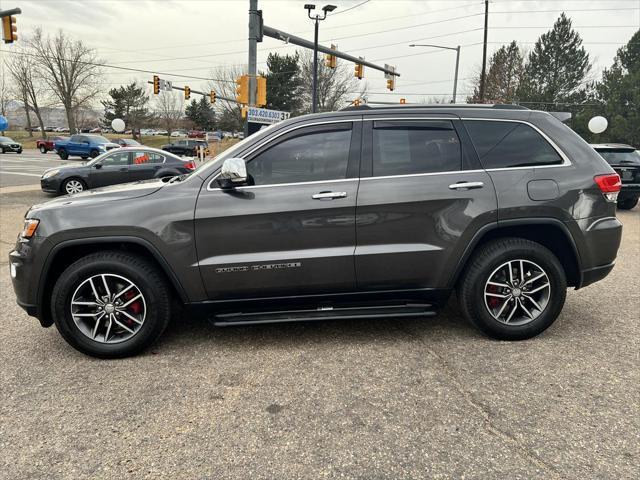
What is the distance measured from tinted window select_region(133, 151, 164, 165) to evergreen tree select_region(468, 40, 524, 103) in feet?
134

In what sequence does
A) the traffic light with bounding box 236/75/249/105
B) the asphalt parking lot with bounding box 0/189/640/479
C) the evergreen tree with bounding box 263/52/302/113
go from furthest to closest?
the evergreen tree with bounding box 263/52/302/113 < the traffic light with bounding box 236/75/249/105 < the asphalt parking lot with bounding box 0/189/640/479

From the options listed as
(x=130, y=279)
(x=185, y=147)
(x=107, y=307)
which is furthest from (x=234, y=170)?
(x=185, y=147)

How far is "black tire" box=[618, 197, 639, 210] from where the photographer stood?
38.2 ft

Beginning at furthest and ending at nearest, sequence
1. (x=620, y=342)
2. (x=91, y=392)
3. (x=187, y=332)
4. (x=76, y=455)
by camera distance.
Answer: (x=187, y=332), (x=620, y=342), (x=91, y=392), (x=76, y=455)

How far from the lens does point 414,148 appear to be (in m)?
3.63

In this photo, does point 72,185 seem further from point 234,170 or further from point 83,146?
point 83,146

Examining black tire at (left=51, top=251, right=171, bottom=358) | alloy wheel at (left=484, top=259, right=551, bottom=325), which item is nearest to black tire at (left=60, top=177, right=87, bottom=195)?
black tire at (left=51, top=251, right=171, bottom=358)

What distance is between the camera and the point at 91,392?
3066 millimetres

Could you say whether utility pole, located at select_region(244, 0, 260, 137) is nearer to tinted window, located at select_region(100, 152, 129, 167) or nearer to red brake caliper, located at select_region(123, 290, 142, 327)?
tinted window, located at select_region(100, 152, 129, 167)

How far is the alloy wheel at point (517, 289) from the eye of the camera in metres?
3.67

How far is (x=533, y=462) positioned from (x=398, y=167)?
2.12m

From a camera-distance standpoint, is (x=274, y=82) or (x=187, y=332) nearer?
(x=187, y=332)

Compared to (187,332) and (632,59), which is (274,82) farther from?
(187,332)

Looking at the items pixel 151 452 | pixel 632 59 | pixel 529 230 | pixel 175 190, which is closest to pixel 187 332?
pixel 175 190
